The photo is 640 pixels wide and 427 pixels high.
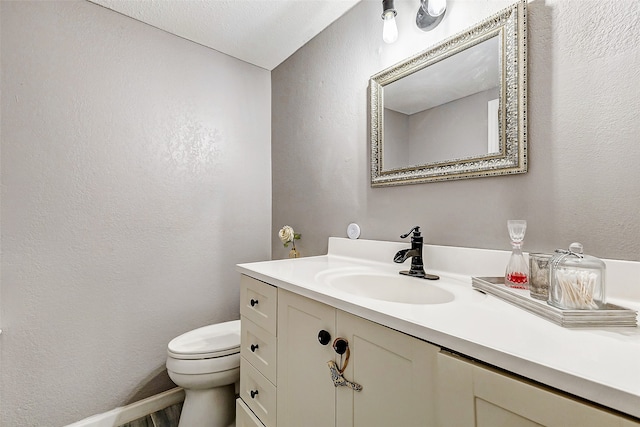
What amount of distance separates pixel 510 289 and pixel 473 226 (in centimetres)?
32

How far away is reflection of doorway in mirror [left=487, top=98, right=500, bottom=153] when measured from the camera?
37.4 inches

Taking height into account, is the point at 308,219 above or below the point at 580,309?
above

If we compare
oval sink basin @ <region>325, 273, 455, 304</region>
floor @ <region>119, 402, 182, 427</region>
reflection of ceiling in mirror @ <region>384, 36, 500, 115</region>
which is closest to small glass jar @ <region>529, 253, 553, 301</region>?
oval sink basin @ <region>325, 273, 455, 304</region>

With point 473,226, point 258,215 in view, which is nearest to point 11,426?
point 258,215

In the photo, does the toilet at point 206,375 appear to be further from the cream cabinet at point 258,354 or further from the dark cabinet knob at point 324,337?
the dark cabinet knob at point 324,337

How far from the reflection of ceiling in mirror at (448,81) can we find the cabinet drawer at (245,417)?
4.69ft

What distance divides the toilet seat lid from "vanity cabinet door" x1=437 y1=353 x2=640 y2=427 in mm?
1147

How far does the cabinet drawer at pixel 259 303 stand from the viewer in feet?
3.32

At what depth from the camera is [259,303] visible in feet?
3.60

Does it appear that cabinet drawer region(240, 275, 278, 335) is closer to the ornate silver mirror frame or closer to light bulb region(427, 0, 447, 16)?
the ornate silver mirror frame

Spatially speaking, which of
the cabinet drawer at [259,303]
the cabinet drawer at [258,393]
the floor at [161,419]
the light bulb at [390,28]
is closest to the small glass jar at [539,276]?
the cabinet drawer at [259,303]

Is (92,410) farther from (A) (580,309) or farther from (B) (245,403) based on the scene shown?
(A) (580,309)

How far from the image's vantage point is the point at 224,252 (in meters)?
1.91

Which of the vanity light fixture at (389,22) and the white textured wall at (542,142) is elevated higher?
the vanity light fixture at (389,22)
